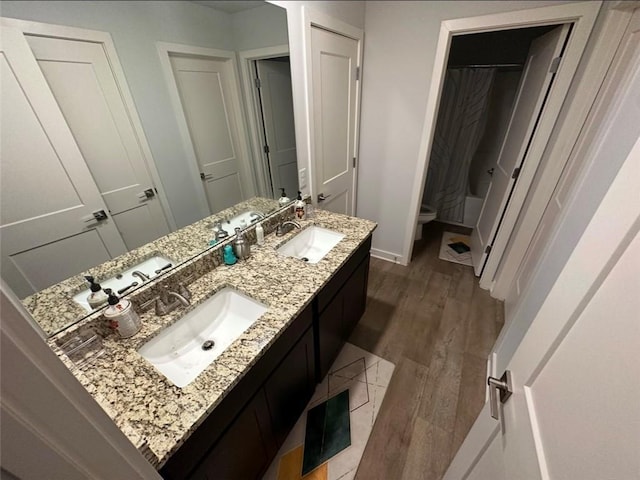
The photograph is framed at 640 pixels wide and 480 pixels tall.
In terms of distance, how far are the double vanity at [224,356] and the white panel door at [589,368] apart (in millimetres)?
715

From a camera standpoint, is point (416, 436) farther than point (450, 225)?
No

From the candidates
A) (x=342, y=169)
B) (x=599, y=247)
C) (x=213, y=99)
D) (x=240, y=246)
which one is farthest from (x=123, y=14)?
(x=342, y=169)

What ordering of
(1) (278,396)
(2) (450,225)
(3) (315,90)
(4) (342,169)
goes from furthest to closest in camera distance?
1. (2) (450,225)
2. (4) (342,169)
3. (3) (315,90)
4. (1) (278,396)

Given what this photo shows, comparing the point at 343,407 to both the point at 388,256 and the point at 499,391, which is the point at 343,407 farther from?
the point at 388,256

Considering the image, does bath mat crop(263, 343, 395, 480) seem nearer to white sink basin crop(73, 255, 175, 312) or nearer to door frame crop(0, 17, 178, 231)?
white sink basin crop(73, 255, 175, 312)

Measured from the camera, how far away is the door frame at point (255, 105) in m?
1.27

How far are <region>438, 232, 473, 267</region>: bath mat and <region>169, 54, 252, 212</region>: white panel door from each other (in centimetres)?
235

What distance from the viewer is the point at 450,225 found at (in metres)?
3.41

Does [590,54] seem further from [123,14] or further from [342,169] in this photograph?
[123,14]

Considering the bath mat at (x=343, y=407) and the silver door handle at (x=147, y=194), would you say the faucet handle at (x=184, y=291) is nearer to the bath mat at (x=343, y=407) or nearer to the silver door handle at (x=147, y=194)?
the silver door handle at (x=147, y=194)

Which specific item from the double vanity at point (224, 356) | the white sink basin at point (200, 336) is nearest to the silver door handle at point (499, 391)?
the double vanity at point (224, 356)

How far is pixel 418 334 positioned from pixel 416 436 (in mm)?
701

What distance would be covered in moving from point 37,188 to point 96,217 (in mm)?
162

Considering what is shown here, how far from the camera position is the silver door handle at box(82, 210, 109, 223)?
87 centimetres
